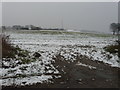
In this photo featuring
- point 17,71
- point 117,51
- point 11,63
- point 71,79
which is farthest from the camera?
point 117,51

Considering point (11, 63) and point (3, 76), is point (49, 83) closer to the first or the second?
point (3, 76)

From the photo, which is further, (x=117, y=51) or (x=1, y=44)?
(x=117, y=51)

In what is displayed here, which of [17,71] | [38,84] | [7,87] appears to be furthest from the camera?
[17,71]

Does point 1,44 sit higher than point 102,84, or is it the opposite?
point 1,44

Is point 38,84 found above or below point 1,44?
below

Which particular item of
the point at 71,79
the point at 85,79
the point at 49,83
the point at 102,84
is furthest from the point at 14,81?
the point at 102,84

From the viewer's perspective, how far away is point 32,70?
279 inches

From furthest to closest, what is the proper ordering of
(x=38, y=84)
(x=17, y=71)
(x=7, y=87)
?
(x=17, y=71) < (x=38, y=84) < (x=7, y=87)

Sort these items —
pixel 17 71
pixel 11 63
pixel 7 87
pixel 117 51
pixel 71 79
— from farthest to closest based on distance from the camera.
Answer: pixel 117 51 < pixel 11 63 < pixel 17 71 < pixel 71 79 < pixel 7 87

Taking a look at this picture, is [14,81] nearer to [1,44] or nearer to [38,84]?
[38,84]

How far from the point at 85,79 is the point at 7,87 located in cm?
288

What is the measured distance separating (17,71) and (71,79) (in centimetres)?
237

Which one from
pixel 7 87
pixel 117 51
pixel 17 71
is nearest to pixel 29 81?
pixel 7 87

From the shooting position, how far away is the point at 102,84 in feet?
18.5
